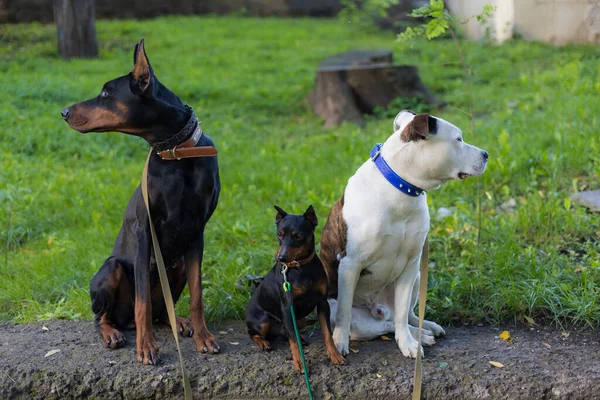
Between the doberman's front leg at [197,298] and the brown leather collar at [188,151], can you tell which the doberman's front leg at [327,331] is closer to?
the doberman's front leg at [197,298]

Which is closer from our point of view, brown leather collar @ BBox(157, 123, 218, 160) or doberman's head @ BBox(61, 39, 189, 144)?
doberman's head @ BBox(61, 39, 189, 144)

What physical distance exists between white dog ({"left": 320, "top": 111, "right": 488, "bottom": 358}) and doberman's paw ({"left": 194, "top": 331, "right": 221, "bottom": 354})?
2.12ft

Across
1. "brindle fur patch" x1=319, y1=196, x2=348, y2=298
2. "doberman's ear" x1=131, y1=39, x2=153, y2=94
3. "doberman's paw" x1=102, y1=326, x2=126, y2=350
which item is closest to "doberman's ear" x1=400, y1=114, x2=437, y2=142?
"brindle fur patch" x1=319, y1=196, x2=348, y2=298

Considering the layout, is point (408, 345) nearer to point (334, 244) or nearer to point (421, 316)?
point (421, 316)

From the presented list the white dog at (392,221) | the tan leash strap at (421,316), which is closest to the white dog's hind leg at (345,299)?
the white dog at (392,221)

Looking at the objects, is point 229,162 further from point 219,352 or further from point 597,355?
point 597,355

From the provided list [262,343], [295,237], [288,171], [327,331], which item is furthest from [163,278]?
[288,171]

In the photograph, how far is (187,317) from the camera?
4402mm

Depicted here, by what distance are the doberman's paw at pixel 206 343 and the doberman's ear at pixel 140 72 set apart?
1345 millimetres

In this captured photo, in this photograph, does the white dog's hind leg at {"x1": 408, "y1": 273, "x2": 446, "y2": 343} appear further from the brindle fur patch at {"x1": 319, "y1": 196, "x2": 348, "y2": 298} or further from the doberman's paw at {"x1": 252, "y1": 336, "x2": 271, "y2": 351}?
the doberman's paw at {"x1": 252, "y1": 336, "x2": 271, "y2": 351}

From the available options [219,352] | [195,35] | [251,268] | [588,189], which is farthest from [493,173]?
[195,35]

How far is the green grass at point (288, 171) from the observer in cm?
460

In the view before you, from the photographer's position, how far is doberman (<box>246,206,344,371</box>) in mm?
3475

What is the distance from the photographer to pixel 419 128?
11.2ft
